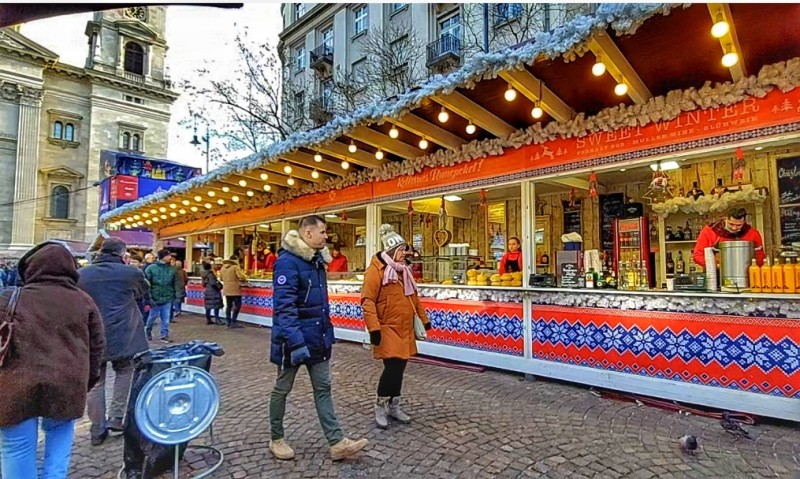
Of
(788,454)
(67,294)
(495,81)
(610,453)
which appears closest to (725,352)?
(788,454)

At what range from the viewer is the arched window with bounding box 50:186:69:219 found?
104ft

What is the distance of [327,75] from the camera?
19.8m

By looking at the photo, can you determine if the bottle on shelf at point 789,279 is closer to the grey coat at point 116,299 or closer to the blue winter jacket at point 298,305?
the blue winter jacket at point 298,305

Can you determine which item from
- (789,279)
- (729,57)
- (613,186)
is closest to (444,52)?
(613,186)

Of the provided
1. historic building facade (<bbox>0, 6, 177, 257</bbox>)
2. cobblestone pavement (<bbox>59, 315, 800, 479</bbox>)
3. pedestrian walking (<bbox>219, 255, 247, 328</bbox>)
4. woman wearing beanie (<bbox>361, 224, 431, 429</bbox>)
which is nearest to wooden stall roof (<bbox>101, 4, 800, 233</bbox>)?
woman wearing beanie (<bbox>361, 224, 431, 429</bbox>)

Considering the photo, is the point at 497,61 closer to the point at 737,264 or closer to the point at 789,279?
the point at 737,264

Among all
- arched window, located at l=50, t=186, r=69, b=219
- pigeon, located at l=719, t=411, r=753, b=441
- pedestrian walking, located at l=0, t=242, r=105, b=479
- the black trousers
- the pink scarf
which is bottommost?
pigeon, located at l=719, t=411, r=753, b=441

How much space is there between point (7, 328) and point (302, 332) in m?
1.58

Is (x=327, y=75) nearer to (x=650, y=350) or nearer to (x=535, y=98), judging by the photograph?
(x=535, y=98)

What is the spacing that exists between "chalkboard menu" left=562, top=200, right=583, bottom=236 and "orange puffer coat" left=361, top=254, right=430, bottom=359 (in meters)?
5.11

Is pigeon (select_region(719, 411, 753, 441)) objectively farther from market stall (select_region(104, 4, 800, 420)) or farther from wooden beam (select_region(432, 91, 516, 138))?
wooden beam (select_region(432, 91, 516, 138))

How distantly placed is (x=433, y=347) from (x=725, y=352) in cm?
362

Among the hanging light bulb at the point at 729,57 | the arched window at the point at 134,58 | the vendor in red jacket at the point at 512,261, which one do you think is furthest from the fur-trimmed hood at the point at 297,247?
the arched window at the point at 134,58

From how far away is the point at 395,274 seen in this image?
13.0 ft
